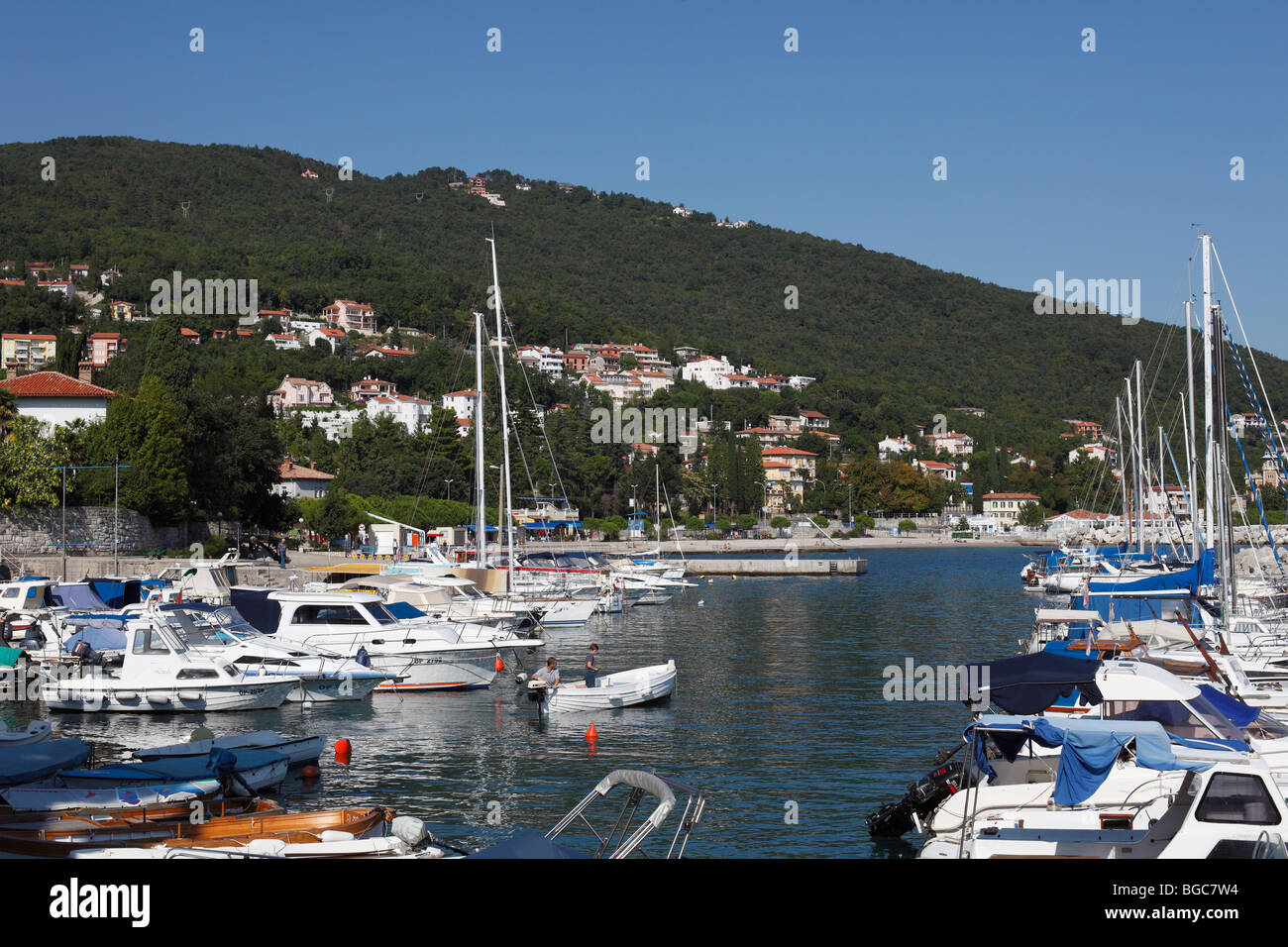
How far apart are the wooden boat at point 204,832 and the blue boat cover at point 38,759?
10.3 feet

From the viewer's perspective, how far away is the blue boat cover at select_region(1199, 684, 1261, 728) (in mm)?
14734

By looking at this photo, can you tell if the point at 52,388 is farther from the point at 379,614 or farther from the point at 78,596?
the point at 379,614

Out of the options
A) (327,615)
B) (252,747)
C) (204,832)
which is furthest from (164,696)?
(204,832)

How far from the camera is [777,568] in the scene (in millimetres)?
75625

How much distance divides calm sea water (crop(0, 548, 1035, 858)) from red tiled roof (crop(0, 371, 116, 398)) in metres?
30.3

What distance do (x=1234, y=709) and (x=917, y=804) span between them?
428 cm

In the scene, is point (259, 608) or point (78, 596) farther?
point (78, 596)

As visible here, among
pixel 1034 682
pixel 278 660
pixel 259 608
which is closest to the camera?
pixel 1034 682

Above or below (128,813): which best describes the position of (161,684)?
below

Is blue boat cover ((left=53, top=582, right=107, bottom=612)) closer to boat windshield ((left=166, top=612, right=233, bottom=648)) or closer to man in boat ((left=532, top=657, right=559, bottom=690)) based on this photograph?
boat windshield ((left=166, top=612, right=233, bottom=648))

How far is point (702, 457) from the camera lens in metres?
145

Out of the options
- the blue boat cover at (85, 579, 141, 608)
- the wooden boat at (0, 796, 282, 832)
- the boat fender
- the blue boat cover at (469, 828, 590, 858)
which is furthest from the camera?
the blue boat cover at (85, 579, 141, 608)

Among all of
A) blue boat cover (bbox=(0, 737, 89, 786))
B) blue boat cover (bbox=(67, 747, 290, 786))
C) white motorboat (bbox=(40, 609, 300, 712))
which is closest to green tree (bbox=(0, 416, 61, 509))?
white motorboat (bbox=(40, 609, 300, 712))
